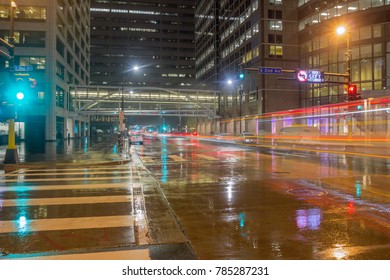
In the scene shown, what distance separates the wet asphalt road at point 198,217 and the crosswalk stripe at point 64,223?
2 cm

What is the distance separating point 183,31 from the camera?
14038cm

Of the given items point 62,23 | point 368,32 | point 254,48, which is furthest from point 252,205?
point 254,48

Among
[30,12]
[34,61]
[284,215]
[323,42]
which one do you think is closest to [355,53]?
[323,42]

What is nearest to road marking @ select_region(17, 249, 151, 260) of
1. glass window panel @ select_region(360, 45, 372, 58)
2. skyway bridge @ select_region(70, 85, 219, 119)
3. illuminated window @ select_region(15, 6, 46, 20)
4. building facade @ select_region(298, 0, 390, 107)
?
building facade @ select_region(298, 0, 390, 107)

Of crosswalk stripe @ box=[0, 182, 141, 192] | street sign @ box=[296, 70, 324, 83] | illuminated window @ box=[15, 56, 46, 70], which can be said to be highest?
illuminated window @ box=[15, 56, 46, 70]

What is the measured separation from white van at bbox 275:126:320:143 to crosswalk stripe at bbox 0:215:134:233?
33.5 metres

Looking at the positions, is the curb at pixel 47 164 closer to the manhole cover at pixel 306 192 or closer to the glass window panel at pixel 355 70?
the manhole cover at pixel 306 192

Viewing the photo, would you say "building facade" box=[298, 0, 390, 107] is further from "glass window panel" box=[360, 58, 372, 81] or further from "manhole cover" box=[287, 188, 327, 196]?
"manhole cover" box=[287, 188, 327, 196]

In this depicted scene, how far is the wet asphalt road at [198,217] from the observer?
5.43m

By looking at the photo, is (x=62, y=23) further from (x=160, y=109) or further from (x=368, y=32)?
(x=368, y=32)

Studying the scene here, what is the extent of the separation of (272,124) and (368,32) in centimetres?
1875

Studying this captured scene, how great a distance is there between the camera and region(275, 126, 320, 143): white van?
125 feet

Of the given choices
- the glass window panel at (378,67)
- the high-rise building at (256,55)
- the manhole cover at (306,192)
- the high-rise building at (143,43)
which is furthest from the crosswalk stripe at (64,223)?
the high-rise building at (143,43)

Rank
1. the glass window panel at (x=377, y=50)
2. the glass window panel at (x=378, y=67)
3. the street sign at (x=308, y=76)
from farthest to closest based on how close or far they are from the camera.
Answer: the glass window panel at (x=377, y=50) < the glass window panel at (x=378, y=67) < the street sign at (x=308, y=76)
